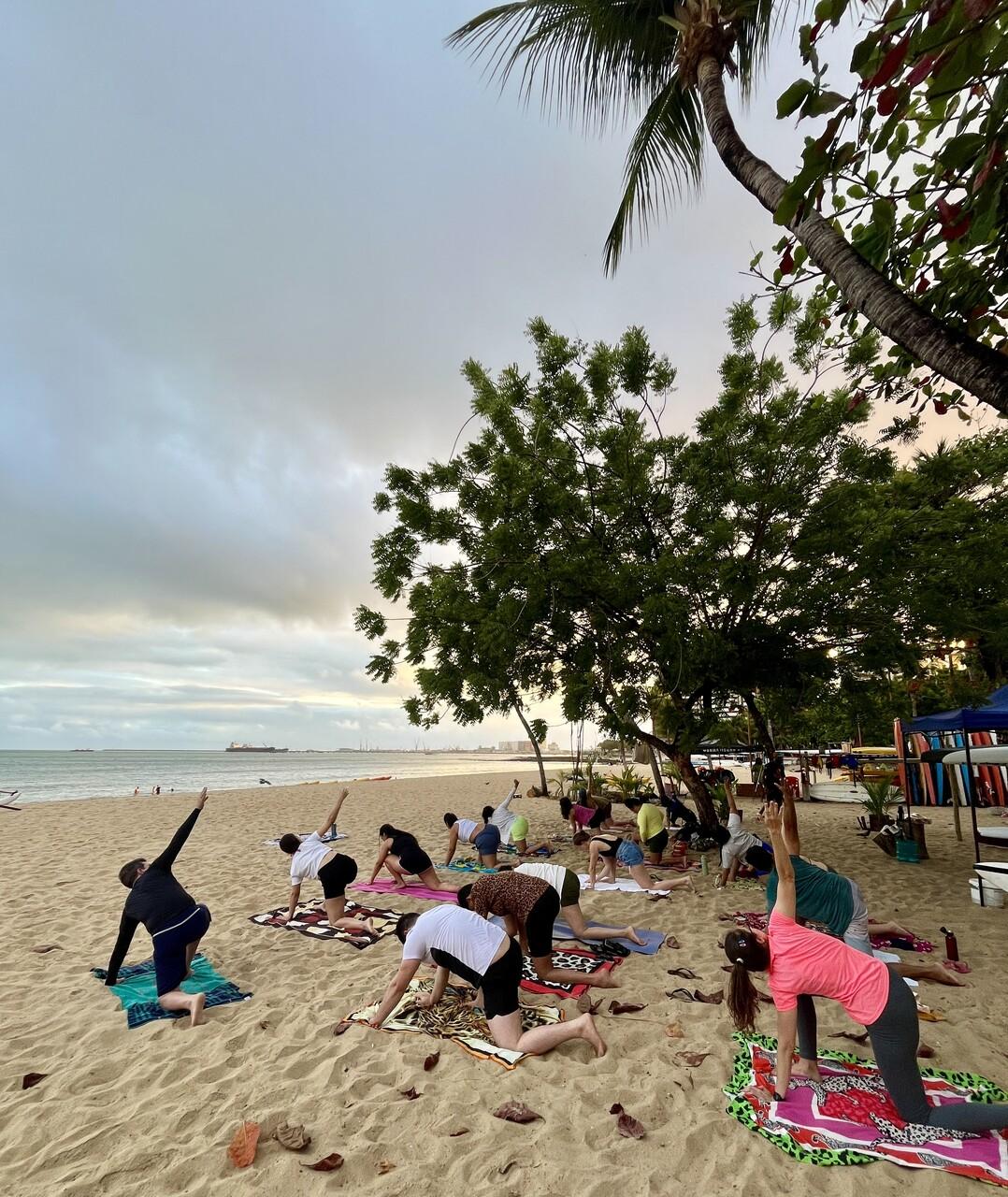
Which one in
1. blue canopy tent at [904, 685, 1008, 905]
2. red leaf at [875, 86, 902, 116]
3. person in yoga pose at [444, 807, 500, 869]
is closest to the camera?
red leaf at [875, 86, 902, 116]

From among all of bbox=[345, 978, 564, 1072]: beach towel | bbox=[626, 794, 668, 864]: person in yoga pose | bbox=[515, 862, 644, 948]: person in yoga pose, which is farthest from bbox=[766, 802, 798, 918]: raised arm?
bbox=[626, 794, 668, 864]: person in yoga pose

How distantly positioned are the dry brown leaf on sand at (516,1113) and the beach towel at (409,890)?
4.77 metres

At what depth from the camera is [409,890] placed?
8570 millimetres

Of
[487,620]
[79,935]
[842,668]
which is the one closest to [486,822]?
[487,620]

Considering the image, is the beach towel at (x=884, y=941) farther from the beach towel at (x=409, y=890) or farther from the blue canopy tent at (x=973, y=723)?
the beach towel at (x=409, y=890)

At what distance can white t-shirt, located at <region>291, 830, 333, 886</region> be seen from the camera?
7.02 meters

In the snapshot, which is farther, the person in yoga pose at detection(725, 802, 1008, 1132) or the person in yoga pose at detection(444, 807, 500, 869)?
the person in yoga pose at detection(444, 807, 500, 869)

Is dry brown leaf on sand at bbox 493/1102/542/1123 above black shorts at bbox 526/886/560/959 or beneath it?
beneath

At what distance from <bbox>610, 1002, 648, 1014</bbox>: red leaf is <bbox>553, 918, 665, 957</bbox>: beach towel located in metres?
1.22

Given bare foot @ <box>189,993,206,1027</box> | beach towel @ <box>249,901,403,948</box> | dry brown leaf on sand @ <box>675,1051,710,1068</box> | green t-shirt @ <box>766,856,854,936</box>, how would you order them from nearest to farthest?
dry brown leaf on sand @ <box>675,1051,710,1068</box> → bare foot @ <box>189,993,206,1027</box> → green t-shirt @ <box>766,856,854,936</box> → beach towel @ <box>249,901,403,948</box>

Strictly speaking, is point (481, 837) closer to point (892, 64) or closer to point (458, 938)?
point (458, 938)

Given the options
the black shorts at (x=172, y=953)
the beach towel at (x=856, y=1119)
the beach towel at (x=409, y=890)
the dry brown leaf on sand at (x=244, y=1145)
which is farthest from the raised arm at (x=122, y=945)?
the beach towel at (x=856, y=1119)

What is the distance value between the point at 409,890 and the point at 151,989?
3734 millimetres

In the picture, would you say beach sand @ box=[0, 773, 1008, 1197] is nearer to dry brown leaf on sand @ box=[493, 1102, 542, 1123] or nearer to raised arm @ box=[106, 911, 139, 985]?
dry brown leaf on sand @ box=[493, 1102, 542, 1123]
